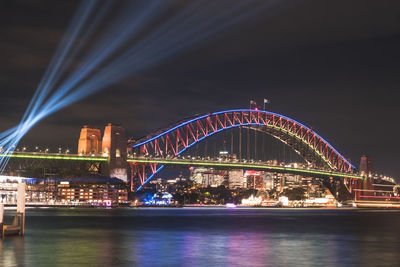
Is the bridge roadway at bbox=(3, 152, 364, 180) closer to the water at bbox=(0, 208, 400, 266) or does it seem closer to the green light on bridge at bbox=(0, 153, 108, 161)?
the green light on bridge at bbox=(0, 153, 108, 161)

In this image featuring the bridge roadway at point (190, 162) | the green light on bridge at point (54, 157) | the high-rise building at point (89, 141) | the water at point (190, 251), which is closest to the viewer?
the water at point (190, 251)

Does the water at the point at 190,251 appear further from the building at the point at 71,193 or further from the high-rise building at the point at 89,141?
the high-rise building at the point at 89,141

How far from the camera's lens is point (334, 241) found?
114 feet

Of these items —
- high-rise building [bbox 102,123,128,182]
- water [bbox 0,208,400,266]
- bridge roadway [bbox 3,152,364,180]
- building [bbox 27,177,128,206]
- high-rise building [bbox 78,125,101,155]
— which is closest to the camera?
water [bbox 0,208,400,266]

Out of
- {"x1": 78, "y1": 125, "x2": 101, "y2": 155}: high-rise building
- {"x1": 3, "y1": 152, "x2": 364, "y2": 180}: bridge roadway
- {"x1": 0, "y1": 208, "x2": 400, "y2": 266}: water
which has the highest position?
{"x1": 78, "y1": 125, "x2": 101, "y2": 155}: high-rise building

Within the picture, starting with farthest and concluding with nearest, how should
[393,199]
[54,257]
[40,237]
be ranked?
[393,199], [40,237], [54,257]

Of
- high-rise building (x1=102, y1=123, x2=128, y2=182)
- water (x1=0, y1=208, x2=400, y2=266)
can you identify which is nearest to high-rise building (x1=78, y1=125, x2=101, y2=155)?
high-rise building (x1=102, y1=123, x2=128, y2=182)

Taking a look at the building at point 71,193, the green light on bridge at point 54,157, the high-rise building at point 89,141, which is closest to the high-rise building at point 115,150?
the green light on bridge at point 54,157

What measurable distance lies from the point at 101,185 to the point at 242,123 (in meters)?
38.2

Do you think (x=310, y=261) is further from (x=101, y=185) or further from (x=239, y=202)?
(x=239, y=202)

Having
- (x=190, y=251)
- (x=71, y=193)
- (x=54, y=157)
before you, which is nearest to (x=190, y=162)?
(x=71, y=193)

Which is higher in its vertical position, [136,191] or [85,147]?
[85,147]

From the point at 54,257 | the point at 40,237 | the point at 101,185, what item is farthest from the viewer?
the point at 101,185

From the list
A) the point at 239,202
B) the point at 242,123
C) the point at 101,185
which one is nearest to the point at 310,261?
the point at 101,185
